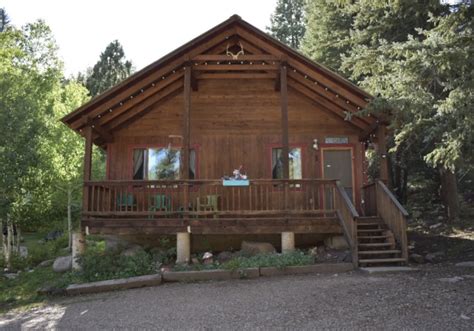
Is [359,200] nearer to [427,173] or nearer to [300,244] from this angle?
[300,244]

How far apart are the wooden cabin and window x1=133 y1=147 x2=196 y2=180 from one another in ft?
0.10

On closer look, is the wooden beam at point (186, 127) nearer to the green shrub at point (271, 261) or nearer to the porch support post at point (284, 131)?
the porch support post at point (284, 131)

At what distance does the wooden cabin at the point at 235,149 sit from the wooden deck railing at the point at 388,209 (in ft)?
0.16

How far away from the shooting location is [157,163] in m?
12.3

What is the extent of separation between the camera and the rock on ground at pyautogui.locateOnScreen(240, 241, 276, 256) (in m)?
10.1

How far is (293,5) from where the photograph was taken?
34625mm

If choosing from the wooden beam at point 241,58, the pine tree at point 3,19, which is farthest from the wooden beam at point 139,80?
the pine tree at point 3,19

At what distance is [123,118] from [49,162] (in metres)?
4.75

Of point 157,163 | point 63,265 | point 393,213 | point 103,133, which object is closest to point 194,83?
point 157,163

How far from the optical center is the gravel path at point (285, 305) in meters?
5.22

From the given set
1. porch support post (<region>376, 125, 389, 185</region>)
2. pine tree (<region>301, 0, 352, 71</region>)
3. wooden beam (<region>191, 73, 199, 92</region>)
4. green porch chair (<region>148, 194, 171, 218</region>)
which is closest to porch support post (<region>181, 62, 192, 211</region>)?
green porch chair (<region>148, 194, 171, 218</region>)

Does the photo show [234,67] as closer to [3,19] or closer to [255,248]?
[255,248]

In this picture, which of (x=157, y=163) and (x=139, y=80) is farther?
(x=157, y=163)

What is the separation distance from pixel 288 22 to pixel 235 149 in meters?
25.4
